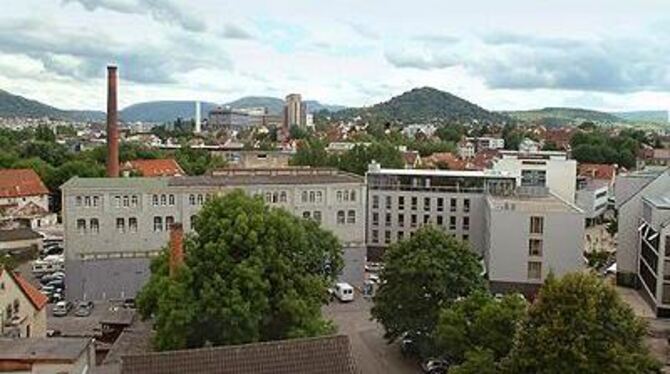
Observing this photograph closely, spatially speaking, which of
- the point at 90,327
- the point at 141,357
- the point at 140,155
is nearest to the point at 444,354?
the point at 141,357

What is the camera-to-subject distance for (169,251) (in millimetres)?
32938

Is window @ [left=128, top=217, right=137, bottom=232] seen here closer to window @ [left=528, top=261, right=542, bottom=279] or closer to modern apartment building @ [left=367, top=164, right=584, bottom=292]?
modern apartment building @ [left=367, top=164, right=584, bottom=292]

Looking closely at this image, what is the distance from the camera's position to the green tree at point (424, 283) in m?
33.7

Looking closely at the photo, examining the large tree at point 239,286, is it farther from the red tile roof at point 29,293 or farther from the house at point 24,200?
the house at point 24,200

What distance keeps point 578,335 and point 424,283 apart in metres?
12.8

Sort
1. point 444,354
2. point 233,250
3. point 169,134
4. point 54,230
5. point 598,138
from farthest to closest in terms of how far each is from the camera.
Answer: point 169,134, point 598,138, point 54,230, point 444,354, point 233,250

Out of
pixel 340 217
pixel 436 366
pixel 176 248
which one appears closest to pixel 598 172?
pixel 340 217

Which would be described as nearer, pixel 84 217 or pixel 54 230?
pixel 84 217

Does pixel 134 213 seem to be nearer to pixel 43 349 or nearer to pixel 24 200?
pixel 43 349

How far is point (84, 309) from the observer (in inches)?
1706

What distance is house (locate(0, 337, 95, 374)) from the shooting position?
76.6 feet

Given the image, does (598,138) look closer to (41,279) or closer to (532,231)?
(532,231)

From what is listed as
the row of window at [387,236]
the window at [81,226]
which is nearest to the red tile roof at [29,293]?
the window at [81,226]

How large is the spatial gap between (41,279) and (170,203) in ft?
39.5
